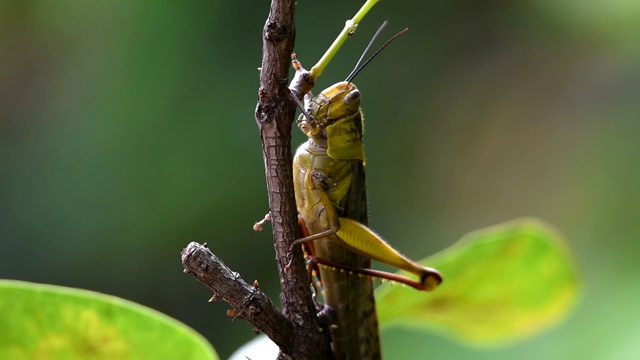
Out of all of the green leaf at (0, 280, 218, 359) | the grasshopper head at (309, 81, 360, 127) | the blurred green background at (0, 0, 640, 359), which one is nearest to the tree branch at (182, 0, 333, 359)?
the green leaf at (0, 280, 218, 359)

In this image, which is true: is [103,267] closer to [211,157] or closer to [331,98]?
[211,157]

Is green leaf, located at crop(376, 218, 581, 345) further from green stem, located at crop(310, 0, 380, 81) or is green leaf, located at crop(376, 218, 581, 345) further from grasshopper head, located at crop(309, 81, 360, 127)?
green stem, located at crop(310, 0, 380, 81)

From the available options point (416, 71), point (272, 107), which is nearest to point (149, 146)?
point (416, 71)

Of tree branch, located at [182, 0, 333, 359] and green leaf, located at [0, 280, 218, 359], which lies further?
green leaf, located at [0, 280, 218, 359]

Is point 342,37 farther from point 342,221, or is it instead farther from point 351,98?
point 342,221

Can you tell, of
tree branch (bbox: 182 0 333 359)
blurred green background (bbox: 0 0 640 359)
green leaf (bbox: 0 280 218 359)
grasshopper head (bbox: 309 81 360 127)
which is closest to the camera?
tree branch (bbox: 182 0 333 359)

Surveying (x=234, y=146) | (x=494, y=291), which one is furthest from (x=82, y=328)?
(x=234, y=146)
